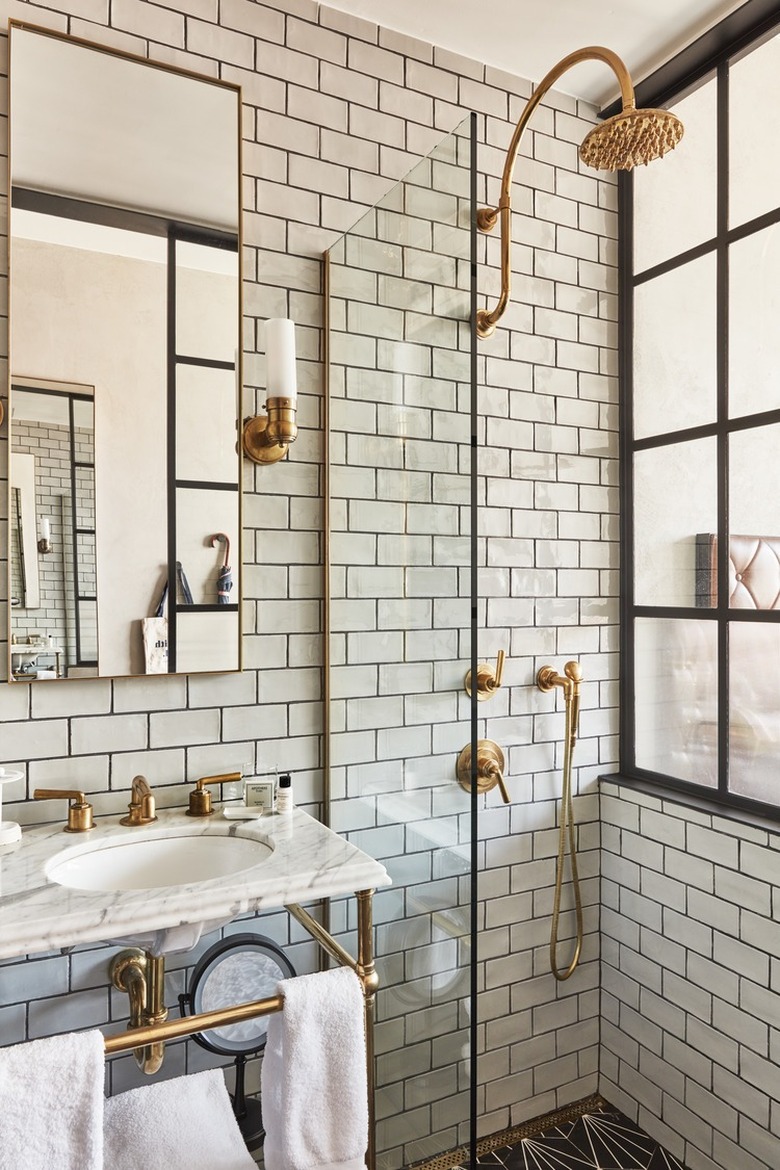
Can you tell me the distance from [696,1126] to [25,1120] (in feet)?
5.48

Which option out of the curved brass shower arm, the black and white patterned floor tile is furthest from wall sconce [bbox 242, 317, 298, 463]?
the black and white patterned floor tile

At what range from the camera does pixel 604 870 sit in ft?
7.72

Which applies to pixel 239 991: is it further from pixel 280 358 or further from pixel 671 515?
pixel 671 515

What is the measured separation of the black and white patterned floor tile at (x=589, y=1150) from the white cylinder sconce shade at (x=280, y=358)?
1975 mm

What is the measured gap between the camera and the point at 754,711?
76.9 inches

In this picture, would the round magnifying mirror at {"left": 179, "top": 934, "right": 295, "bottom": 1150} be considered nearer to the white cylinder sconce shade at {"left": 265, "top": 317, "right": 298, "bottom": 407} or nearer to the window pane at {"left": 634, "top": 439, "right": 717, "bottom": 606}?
the white cylinder sconce shade at {"left": 265, "top": 317, "right": 298, "bottom": 407}

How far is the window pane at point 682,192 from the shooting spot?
2.10 m

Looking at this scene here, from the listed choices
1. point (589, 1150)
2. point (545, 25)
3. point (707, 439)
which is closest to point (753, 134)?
point (545, 25)

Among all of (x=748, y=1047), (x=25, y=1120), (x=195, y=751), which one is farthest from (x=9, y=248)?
(x=748, y=1047)

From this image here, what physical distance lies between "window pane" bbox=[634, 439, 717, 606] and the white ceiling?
103 cm

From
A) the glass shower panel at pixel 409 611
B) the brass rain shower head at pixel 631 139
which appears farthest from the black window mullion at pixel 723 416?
the glass shower panel at pixel 409 611

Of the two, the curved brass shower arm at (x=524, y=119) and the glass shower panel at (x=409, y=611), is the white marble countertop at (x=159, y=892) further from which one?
the curved brass shower arm at (x=524, y=119)

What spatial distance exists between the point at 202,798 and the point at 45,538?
0.63m

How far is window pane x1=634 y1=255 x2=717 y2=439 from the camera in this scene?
211cm
